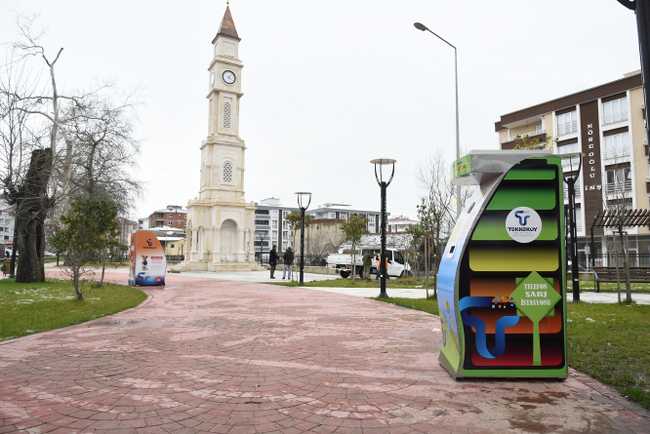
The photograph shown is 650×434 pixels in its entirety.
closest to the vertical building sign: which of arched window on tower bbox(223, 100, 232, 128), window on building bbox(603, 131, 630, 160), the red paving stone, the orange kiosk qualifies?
window on building bbox(603, 131, 630, 160)

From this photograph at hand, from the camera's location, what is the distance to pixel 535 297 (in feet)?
15.7

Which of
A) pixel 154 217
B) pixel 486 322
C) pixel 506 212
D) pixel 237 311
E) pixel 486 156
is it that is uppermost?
pixel 154 217

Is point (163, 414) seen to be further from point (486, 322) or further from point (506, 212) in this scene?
point (506, 212)

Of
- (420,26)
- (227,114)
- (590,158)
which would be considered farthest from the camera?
(227,114)

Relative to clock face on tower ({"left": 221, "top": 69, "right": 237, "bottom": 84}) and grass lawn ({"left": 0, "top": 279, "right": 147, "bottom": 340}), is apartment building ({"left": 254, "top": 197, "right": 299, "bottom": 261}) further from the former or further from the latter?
grass lawn ({"left": 0, "top": 279, "right": 147, "bottom": 340})

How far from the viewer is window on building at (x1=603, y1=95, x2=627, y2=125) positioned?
39938mm

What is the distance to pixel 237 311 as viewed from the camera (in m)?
10.7

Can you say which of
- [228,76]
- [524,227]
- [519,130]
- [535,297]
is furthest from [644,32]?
[519,130]

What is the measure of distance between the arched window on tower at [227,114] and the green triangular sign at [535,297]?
42559 mm

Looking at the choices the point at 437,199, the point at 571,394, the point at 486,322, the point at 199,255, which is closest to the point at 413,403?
the point at 486,322

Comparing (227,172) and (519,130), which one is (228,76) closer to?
(227,172)

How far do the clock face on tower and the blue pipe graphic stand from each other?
143ft

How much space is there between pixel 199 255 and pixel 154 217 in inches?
3431

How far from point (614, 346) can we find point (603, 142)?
41.1m
